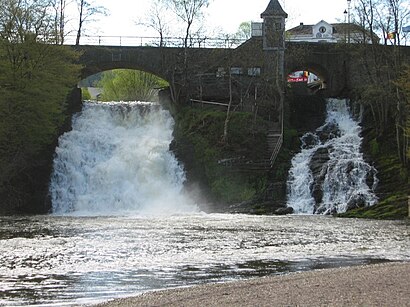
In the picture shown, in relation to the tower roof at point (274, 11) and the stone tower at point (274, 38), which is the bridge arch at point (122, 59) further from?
the tower roof at point (274, 11)

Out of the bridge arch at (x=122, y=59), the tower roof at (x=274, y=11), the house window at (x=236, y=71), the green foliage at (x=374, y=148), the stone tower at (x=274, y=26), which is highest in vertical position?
the tower roof at (x=274, y=11)

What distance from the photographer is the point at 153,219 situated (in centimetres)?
3638

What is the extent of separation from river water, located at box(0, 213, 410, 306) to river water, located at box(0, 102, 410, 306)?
0.03m

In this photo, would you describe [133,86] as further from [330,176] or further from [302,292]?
[302,292]

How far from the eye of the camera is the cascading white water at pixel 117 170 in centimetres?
4425

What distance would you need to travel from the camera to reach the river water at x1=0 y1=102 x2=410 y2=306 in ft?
55.9

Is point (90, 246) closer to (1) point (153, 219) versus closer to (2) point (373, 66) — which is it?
(1) point (153, 219)

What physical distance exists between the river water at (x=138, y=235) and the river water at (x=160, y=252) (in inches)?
1.2

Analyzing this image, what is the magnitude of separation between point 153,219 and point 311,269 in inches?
736

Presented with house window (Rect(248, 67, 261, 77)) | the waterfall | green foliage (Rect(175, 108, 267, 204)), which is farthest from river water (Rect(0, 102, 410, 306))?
house window (Rect(248, 67, 261, 77))

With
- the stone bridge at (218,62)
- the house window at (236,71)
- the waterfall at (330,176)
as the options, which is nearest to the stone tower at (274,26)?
the stone bridge at (218,62)

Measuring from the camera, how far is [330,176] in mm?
44125

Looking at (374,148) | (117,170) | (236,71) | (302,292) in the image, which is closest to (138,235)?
(302,292)

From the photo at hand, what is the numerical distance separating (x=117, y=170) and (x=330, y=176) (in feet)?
43.0
